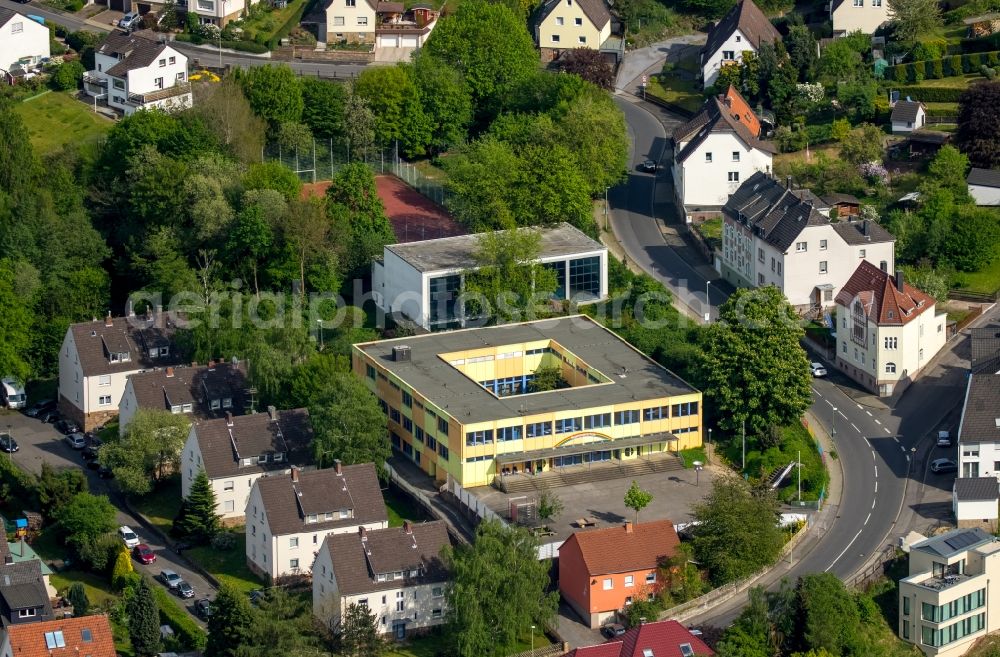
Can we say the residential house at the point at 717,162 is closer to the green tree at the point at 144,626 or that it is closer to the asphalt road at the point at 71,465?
the asphalt road at the point at 71,465

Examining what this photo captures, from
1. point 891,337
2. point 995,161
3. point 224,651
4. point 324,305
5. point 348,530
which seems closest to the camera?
point 224,651

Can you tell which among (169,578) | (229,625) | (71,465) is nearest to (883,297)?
(169,578)

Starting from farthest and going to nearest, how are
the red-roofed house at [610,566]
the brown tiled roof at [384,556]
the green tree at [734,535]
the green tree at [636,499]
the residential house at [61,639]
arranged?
the green tree at [636,499]
the green tree at [734,535]
the red-roofed house at [610,566]
the brown tiled roof at [384,556]
the residential house at [61,639]

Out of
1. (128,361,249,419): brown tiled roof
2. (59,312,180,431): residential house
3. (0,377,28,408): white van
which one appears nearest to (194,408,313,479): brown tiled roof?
(128,361,249,419): brown tiled roof

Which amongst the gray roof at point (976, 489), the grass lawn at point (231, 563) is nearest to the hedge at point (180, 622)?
the grass lawn at point (231, 563)

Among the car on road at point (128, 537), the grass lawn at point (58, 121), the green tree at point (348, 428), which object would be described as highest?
the grass lawn at point (58, 121)

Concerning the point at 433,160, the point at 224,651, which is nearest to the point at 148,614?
the point at 224,651

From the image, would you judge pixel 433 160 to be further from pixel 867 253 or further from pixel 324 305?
pixel 867 253
